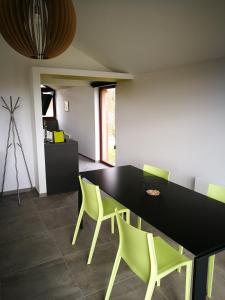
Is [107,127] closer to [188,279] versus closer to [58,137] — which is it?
[58,137]

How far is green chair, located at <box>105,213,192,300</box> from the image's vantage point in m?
1.44

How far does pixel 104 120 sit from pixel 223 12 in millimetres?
4120

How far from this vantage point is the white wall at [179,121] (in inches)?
120

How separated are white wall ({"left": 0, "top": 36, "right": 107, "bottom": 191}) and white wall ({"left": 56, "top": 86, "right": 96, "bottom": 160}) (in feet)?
5.98

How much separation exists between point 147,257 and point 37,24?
1.60 metres

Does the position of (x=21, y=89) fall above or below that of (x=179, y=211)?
above

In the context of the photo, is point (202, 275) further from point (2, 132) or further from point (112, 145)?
point (112, 145)

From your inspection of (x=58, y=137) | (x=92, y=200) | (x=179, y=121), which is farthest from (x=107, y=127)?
(x=92, y=200)

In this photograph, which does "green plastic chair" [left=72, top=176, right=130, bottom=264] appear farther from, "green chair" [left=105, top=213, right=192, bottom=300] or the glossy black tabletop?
"green chair" [left=105, top=213, right=192, bottom=300]

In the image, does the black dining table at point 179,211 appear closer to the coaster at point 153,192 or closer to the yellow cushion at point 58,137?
the coaster at point 153,192

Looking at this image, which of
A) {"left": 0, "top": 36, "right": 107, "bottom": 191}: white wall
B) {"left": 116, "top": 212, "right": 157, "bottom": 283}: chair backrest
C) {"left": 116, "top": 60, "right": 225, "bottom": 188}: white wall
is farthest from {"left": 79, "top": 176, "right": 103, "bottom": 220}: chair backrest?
{"left": 0, "top": 36, "right": 107, "bottom": 191}: white wall

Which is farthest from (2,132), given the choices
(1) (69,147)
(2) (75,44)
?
(2) (75,44)

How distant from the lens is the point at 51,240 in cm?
273

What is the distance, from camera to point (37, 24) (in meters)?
1.40
